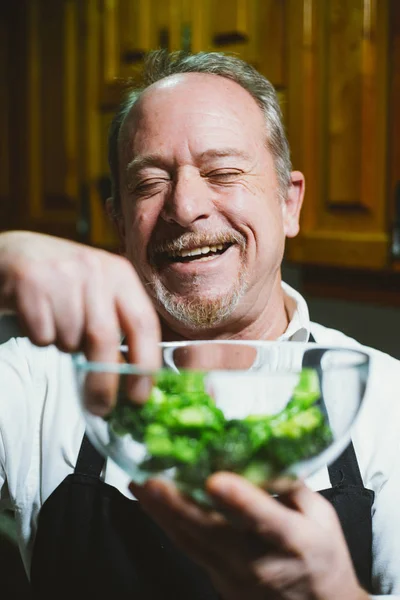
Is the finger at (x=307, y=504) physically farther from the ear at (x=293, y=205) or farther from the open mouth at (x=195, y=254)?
the ear at (x=293, y=205)

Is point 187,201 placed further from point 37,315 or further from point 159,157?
point 37,315

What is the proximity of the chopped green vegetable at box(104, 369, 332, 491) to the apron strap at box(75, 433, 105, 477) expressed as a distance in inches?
27.6

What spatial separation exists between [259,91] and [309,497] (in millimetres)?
992

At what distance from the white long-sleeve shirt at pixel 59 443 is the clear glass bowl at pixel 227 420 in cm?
65

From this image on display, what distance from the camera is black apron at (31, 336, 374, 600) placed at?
1204 millimetres

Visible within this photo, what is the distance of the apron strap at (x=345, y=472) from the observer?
1273mm

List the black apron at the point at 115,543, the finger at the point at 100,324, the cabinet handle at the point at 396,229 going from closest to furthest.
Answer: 1. the finger at the point at 100,324
2. the black apron at the point at 115,543
3. the cabinet handle at the point at 396,229

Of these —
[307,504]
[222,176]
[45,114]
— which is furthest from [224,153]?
[45,114]

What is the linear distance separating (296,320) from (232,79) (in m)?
0.48

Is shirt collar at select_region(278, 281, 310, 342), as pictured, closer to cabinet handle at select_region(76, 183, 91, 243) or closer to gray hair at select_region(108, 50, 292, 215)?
gray hair at select_region(108, 50, 292, 215)

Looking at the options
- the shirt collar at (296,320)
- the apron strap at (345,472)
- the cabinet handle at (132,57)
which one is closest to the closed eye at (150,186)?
the shirt collar at (296,320)

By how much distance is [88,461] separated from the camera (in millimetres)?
1309

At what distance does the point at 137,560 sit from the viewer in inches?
48.8

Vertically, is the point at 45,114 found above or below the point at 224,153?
below
